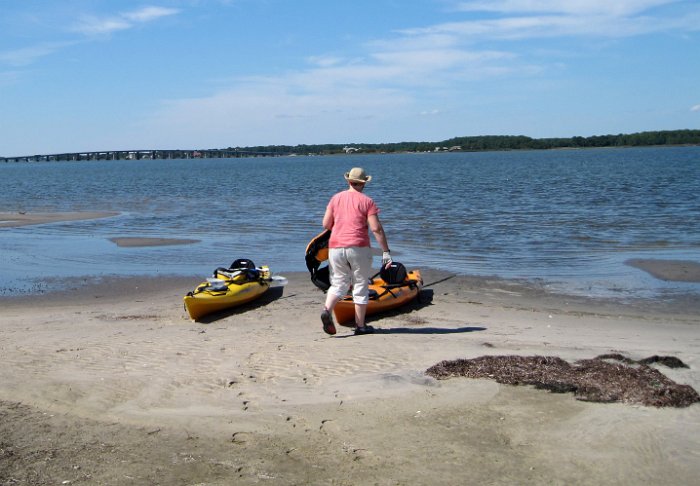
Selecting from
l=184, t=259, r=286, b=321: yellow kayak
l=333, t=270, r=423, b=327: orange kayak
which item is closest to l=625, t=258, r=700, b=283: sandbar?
l=333, t=270, r=423, b=327: orange kayak

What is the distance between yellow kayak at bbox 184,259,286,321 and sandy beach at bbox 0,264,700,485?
290 mm

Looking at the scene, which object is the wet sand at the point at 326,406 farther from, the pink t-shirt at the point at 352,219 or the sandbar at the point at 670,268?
the sandbar at the point at 670,268

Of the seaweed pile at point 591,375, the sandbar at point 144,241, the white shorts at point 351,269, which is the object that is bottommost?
the sandbar at point 144,241

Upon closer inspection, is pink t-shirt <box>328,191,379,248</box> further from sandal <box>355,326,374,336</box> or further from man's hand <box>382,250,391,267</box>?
sandal <box>355,326,374,336</box>

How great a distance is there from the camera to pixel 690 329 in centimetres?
910

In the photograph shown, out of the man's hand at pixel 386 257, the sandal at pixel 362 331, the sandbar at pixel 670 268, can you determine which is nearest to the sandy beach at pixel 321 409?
the sandal at pixel 362 331

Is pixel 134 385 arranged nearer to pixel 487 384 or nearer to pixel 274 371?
pixel 274 371

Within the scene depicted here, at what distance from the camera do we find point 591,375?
639 centimetres

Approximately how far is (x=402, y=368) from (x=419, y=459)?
6.79ft

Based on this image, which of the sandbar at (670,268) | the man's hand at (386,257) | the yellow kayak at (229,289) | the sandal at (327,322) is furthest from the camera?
the sandbar at (670,268)

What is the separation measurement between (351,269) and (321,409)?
2.70 m

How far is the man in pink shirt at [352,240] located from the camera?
8.06 m

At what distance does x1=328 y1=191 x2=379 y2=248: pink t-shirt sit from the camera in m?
8.06

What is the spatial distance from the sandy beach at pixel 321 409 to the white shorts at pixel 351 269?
0.55 m
